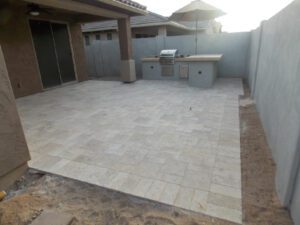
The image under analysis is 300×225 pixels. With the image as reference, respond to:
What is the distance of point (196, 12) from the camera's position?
6.59 m

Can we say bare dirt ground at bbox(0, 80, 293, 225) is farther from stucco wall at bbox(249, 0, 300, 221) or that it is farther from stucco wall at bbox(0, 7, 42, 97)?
stucco wall at bbox(0, 7, 42, 97)

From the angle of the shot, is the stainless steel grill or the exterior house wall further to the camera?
the stainless steel grill

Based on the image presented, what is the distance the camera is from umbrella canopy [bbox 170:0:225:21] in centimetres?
641

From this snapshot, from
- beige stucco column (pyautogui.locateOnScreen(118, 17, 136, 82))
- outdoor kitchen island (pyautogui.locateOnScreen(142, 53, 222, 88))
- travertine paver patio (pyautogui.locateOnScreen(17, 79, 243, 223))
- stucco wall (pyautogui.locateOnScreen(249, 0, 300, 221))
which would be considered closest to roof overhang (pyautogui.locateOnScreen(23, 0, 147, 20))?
beige stucco column (pyautogui.locateOnScreen(118, 17, 136, 82))

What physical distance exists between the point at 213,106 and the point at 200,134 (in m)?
1.54

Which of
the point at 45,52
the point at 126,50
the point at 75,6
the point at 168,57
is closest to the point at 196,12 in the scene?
the point at 168,57

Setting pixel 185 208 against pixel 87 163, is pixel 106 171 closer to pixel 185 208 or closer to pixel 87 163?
pixel 87 163

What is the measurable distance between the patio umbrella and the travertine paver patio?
117 inches

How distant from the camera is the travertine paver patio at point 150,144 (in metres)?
2.02

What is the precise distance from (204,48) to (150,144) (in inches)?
241

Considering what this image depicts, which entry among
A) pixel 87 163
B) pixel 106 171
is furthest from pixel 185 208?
pixel 87 163

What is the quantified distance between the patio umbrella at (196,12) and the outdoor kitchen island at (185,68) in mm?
1326

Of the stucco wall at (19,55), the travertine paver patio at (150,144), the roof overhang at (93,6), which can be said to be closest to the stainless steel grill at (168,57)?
the roof overhang at (93,6)

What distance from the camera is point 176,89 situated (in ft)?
20.5
